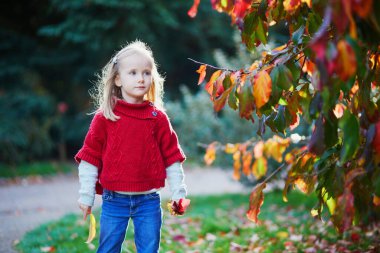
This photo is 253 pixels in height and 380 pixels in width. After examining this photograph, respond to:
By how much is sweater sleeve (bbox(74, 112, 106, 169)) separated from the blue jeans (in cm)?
20

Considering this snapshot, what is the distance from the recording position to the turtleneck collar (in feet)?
9.18

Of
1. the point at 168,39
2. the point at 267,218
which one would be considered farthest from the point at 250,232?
the point at 168,39

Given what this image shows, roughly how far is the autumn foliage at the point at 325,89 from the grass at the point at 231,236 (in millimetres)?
1049

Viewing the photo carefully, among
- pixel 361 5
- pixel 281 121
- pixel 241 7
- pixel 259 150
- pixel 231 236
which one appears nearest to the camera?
pixel 361 5

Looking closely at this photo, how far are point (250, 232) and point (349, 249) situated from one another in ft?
3.89

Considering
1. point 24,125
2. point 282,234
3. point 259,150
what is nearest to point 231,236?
point 282,234

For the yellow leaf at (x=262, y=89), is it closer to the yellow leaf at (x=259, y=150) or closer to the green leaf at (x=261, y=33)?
the green leaf at (x=261, y=33)

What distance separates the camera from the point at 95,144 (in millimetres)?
2791

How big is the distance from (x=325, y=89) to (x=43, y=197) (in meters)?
7.60

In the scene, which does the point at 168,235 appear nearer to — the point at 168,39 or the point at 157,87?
the point at 157,87

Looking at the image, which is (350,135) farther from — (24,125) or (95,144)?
(24,125)

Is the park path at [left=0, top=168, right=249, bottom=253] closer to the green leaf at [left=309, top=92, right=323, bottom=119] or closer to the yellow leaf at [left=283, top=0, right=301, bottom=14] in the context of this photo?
the yellow leaf at [left=283, top=0, right=301, bottom=14]

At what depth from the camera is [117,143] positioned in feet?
9.01

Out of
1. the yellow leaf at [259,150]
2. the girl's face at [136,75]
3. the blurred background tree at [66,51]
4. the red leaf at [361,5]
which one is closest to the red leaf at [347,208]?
the red leaf at [361,5]
